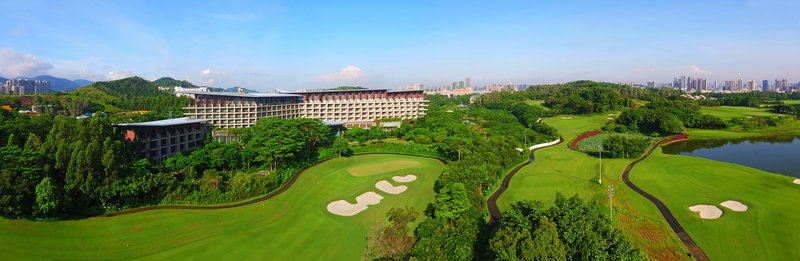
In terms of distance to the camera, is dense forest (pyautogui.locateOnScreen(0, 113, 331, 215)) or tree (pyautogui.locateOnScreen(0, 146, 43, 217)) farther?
dense forest (pyautogui.locateOnScreen(0, 113, 331, 215))

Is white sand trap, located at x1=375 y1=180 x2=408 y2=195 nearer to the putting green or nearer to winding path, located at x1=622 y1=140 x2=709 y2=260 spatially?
the putting green

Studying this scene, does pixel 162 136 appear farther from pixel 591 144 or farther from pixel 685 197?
pixel 591 144

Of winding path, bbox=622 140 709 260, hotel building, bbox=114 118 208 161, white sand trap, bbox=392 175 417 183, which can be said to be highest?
hotel building, bbox=114 118 208 161

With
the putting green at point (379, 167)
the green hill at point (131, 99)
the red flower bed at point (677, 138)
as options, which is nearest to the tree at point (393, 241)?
the putting green at point (379, 167)

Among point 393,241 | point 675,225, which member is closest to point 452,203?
point 393,241

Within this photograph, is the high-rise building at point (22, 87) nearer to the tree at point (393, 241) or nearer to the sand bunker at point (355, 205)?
the sand bunker at point (355, 205)

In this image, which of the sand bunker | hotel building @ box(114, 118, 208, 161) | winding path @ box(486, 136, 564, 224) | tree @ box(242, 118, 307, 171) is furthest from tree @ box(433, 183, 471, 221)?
hotel building @ box(114, 118, 208, 161)
